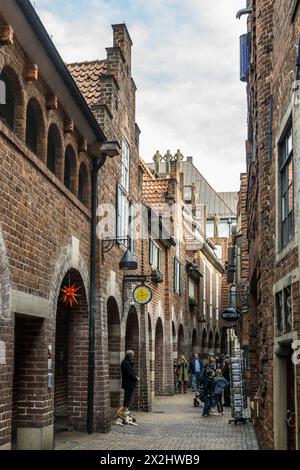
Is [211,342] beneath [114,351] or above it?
beneath

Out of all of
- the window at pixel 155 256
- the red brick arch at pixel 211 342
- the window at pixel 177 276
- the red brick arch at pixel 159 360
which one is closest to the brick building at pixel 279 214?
the window at pixel 155 256

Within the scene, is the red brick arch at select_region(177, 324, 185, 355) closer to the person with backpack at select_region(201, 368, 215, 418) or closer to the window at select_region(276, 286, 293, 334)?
the person with backpack at select_region(201, 368, 215, 418)

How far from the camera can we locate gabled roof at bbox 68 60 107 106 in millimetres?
16000

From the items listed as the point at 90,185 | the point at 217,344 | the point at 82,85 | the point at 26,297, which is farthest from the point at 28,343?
the point at 217,344

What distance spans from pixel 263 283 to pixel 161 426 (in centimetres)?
595

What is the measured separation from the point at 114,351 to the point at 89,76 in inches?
268

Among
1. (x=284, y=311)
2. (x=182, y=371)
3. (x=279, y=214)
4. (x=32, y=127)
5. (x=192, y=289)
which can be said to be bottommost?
(x=182, y=371)

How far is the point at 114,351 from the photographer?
16.3m

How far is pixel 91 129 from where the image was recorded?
43.5 feet

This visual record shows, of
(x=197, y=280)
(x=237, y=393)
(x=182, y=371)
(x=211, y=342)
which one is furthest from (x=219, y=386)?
(x=211, y=342)

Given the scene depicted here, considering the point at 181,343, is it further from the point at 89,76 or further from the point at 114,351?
the point at 89,76

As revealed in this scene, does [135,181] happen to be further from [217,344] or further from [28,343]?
[217,344]

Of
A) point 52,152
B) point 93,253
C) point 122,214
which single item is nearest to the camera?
point 52,152

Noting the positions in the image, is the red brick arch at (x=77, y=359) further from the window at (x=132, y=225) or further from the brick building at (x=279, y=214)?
the window at (x=132, y=225)
